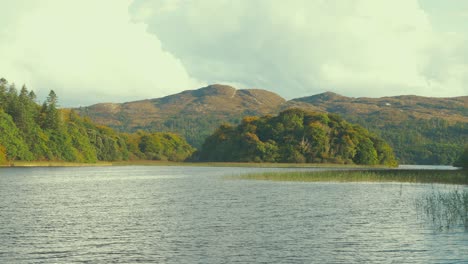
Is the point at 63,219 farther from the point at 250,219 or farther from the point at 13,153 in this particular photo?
the point at 13,153

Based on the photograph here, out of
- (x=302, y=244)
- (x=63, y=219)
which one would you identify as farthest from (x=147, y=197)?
(x=302, y=244)

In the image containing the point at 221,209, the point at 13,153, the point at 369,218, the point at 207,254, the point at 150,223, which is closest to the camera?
the point at 207,254

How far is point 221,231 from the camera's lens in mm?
42594

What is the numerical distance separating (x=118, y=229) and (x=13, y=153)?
16771 centimetres

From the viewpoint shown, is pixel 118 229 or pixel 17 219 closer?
pixel 118 229

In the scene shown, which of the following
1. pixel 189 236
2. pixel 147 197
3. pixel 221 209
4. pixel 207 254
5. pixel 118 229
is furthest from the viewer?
pixel 147 197

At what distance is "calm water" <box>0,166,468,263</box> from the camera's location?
110ft

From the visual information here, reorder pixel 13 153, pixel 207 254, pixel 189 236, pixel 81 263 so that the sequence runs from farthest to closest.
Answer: pixel 13 153 → pixel 189 236 → pixel 207 254 → pixel 81 263

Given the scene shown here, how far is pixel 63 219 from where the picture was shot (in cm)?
4912

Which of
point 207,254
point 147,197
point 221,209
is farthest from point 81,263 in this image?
point 147,197

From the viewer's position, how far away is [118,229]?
43.5 meters

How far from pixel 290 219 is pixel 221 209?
9575mm

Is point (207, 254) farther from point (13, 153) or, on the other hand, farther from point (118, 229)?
point (13, 153)

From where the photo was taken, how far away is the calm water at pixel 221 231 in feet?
110
